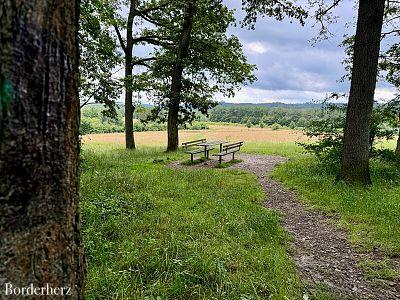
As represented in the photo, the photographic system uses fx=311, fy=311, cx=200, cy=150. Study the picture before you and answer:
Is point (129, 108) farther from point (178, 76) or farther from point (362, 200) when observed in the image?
point (362, 200)

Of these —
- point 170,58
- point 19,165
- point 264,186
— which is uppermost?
point 170,58

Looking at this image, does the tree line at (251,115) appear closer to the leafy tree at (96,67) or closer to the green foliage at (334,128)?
the green foliage at (334,128)

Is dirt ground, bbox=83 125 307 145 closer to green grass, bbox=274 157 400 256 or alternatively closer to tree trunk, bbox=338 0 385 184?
green grass, bbox=274 157 400 256

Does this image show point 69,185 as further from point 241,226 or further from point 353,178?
point 353,178

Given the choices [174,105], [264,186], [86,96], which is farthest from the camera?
[174,105]

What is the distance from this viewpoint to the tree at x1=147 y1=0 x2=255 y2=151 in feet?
57.3

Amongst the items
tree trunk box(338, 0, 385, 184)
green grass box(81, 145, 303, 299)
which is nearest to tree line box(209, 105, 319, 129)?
tree trunk box(338, 0, 385, 184)

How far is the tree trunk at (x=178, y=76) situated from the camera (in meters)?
17.0

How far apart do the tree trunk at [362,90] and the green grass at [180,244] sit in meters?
3.03

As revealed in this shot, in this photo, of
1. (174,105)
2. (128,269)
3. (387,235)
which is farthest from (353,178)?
(174,105)

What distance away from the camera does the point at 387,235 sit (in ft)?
18.0

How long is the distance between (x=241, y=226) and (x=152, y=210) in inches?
69.6

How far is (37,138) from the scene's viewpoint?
60.6 inches

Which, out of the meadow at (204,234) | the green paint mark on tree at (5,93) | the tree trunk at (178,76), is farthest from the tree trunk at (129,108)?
the green paint mark on tree at (5,93)
